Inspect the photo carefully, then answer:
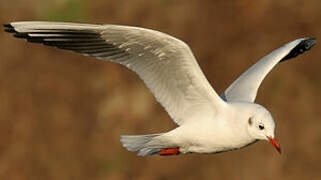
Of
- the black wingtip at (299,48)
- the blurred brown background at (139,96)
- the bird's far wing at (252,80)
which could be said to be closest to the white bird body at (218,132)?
the bird's far wing at (252,80)

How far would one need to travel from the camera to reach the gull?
7.03 m

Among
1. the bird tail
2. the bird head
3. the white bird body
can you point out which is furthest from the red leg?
the bird head

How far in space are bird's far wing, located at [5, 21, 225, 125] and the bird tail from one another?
8.9 inches

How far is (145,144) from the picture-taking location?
764 cm

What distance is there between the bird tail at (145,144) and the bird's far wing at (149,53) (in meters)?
0.23

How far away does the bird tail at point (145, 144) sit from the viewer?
299 inches

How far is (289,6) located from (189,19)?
4.01ft

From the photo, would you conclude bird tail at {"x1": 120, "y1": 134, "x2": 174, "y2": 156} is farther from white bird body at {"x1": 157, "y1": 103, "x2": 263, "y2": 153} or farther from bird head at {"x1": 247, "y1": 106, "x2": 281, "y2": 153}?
bird head at {"x1": 247, "y1": 106, "x2": 281, "y2": 153}

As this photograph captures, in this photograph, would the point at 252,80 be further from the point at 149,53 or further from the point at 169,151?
the point at 149,53

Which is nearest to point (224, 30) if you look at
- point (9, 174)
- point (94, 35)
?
point (9, 174)

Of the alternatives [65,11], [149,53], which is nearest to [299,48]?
[149,53]

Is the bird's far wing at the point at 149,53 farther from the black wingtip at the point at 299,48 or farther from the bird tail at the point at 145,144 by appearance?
the black wingtip at the point at 299,48

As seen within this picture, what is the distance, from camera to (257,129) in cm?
704

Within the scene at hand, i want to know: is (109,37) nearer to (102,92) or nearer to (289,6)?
(102,92)
